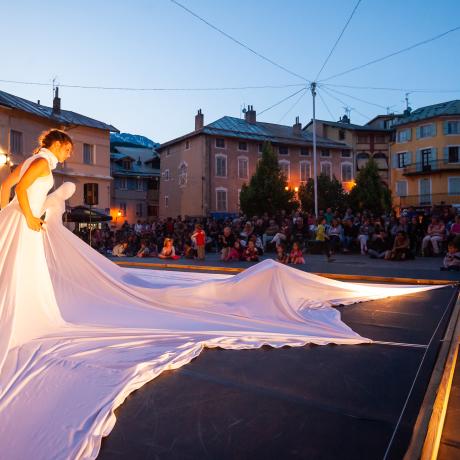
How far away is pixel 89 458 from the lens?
1.84 m

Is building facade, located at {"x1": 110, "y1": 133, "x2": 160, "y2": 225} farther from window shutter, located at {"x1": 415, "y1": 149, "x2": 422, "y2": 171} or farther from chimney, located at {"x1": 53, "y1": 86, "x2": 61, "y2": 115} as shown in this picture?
window shutter, located at {"x1": 415, "y1": 149, "x2": 422, "y2": 171}

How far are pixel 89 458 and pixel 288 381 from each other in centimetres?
137

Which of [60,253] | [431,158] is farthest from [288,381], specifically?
[431,158]

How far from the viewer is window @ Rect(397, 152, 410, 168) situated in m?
47.5

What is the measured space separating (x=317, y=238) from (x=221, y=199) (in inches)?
894

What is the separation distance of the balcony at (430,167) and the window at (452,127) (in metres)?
3.01

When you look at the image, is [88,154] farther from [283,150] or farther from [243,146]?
[283,150]

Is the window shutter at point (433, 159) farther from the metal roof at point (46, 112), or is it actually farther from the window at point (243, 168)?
the metal roof at point (46, 112)

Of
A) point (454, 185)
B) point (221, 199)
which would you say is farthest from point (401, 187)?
point (221, 199)

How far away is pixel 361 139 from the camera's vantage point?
156ft

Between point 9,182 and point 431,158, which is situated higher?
point 431,158

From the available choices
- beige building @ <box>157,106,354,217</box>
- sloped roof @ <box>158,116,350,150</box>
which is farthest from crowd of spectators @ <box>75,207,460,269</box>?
sloped roof @ <box>158,116,350,150</box>

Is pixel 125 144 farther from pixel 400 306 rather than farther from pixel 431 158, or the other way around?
pixel 400 306

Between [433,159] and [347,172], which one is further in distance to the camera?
[433,159]
